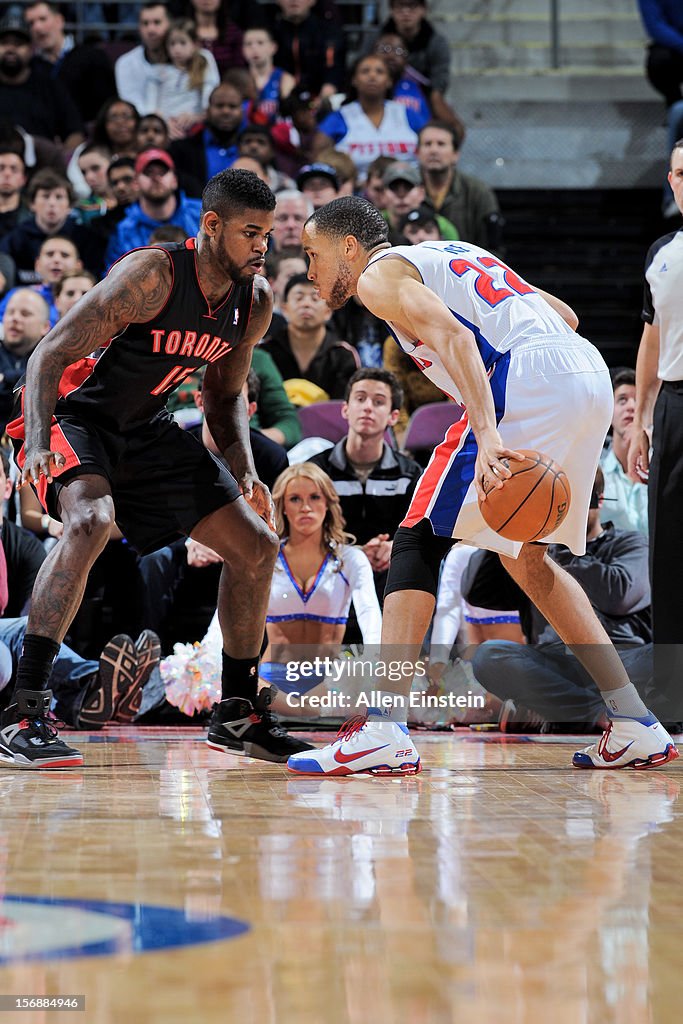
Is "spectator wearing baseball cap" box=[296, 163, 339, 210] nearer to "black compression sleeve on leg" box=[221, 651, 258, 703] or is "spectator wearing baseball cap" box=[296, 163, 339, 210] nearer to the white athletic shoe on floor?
"black compression sleeve on leg" box=[221, 651, 258, 703]

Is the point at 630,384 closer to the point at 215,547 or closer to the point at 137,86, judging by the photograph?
the point at 215,547

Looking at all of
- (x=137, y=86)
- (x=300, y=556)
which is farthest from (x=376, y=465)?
(x=137, y=86)

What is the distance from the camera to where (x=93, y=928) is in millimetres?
1854

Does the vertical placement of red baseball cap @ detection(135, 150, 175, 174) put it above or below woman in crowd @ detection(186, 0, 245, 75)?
below

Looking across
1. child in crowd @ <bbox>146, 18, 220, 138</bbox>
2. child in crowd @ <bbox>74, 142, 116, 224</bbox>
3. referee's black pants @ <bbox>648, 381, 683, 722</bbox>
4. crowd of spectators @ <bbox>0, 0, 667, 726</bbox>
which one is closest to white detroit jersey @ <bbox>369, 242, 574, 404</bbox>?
referee's black pants @ <bbox>648, 381, 683, 722</bbox>

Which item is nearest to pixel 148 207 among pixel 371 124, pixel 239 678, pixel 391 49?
pixel 371 124

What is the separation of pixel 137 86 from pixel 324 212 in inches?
282

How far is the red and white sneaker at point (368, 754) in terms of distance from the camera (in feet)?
11.4

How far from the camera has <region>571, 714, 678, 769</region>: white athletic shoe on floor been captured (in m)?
3.63

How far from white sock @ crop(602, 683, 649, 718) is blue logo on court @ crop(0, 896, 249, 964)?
197 cm

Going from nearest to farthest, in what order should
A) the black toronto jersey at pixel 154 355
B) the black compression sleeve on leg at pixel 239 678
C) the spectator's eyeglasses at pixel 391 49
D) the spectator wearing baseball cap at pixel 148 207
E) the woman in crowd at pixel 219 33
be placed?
the black toronto jersey at pixel 154 355 → the black compression sleeve on leg at pixel 239 678 → the spectator wearing baseball cap at pixel 148 207 → the spectator's eyeglasses at pixel 391 49 → the woman in crowd at pixel 219 33

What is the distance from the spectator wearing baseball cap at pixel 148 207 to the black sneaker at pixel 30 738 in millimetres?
5151

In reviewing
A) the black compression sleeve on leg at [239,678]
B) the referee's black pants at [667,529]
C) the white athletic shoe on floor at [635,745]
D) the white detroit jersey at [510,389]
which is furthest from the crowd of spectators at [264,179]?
the white detroit jersey at [510,389]

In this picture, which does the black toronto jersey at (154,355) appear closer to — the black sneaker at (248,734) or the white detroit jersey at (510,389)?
the white detroit jersey at (510,389)
